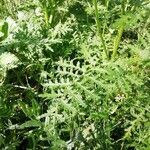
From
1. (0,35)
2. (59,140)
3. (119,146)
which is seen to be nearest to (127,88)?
(119,146)

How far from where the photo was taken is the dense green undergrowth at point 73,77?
7.88 ft

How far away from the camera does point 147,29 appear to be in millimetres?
3176

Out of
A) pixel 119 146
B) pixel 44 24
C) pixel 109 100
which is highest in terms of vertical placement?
pixel 44 24

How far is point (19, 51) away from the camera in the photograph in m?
2.86

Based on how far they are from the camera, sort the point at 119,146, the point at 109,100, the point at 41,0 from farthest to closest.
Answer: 1. the point at 41,0
2. the point at 109,100
3. the point at 119,146

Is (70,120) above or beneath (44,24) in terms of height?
beneath

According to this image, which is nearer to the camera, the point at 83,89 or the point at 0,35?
the point at 83,89

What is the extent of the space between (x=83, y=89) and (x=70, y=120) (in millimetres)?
195

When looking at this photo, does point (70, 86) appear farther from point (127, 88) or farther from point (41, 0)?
Answer: point (41, 0)

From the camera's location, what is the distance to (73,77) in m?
2.59

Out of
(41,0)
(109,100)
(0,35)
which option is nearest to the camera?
(109,100)

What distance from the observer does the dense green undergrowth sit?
2.40m

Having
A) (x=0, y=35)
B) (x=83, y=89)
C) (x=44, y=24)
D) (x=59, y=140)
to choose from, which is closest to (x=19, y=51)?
(x=0, y=35)

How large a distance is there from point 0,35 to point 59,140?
3.04 ft
